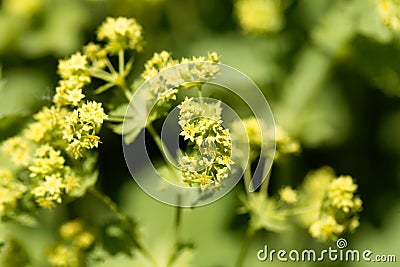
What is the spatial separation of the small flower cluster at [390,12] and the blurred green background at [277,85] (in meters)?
0.38

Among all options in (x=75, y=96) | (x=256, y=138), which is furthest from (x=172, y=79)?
→ (x=256, y=138)

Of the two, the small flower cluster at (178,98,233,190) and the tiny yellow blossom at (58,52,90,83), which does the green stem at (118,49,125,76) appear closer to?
the tiny yellow blossom at (58,52,90,83)

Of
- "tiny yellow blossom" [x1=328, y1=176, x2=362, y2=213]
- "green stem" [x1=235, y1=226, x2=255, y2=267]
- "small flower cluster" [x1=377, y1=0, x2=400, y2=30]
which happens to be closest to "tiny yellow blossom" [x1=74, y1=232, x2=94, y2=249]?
"green stem" [x1=235, y1=226, x2=255, y2=267]

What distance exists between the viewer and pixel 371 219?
473 cm

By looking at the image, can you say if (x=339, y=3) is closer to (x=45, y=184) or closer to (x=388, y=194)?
(x=388, y=194)

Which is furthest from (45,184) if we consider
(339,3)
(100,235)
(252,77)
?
(339,3)

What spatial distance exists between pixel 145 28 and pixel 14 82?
108 cm

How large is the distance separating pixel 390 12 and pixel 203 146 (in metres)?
1.66

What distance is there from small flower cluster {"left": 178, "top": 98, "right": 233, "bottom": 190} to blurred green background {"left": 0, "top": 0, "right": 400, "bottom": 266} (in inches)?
60.6

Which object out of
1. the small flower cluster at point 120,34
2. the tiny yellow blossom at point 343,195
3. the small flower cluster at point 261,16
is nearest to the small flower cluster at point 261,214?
the tiny yellow blossom at point 343,195

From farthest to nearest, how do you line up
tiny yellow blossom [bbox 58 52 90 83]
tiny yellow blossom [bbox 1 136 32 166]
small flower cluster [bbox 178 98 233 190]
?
tiny yellow blossom [bbox 1 136 32 166], tiny yellow blossom [bbox 58 52 90 83], small flower cluster [bbox 178 98 233 190]

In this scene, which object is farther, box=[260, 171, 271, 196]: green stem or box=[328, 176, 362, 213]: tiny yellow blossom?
box=[260, 171, 271, 196]: green stem

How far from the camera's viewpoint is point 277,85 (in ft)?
15.5

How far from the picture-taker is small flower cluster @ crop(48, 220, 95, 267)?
339 centimetres
